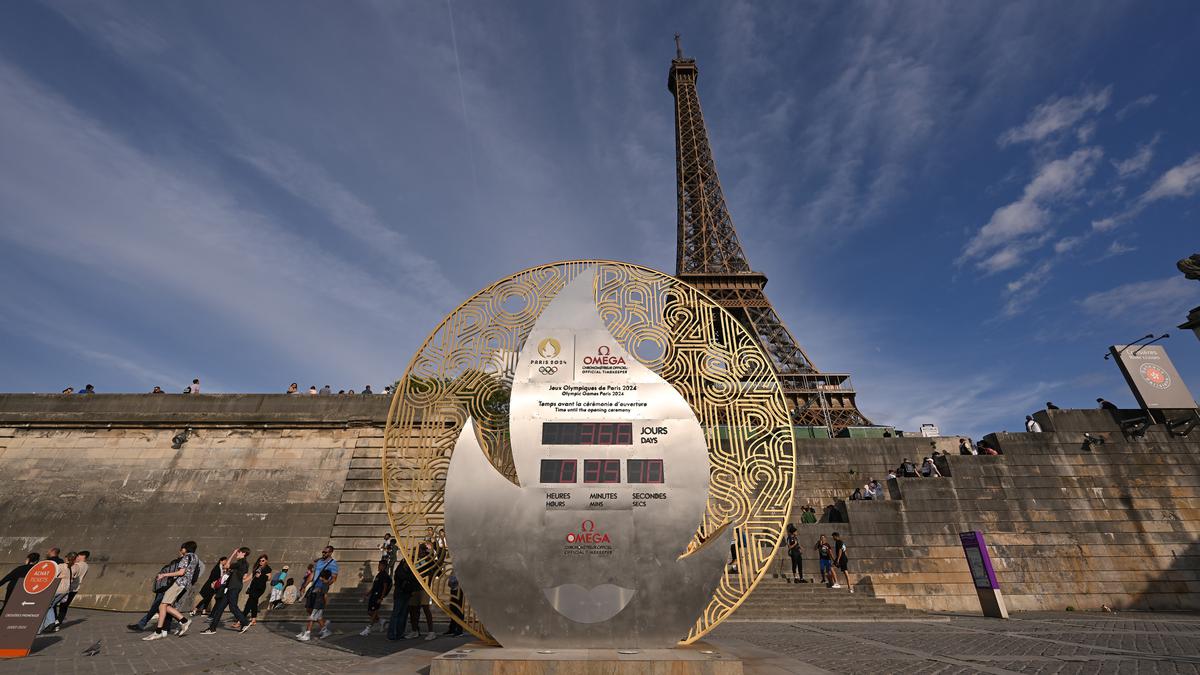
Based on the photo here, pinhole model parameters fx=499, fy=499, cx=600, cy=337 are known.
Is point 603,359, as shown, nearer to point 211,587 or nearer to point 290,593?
point 211,587

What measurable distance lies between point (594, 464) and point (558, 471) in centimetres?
47

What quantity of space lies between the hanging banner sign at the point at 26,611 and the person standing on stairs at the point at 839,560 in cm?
1599

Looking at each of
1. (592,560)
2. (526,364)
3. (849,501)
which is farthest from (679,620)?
(849,501)

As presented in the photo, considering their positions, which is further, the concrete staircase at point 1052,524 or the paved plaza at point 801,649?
the concrete staircase at point 1052,524

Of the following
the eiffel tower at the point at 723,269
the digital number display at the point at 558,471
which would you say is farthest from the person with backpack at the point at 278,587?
the eiffel tower at the point at 723,269

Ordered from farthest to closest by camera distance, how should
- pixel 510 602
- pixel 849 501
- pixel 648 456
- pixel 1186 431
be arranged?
pixel 1186 431, pixel 849 501, pixel 648 456, pixel 510 602

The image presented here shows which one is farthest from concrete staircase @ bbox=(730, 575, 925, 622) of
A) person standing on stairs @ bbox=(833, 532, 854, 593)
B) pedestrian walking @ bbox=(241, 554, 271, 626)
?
pedestrian walking @ bbox=(241, 554, 271, 626)

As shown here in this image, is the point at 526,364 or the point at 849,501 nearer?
the point at 526,364

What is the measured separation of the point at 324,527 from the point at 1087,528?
23602 mm

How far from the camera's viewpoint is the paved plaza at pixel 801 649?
6.35 metres

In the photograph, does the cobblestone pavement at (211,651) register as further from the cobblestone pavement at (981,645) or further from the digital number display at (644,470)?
the cobblestone pavement at (981,645)

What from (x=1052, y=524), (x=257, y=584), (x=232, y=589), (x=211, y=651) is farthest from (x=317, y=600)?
(x=1052, y=524)

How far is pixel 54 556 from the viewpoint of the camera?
8.61 meters

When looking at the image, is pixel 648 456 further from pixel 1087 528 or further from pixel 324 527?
pixel 1087 528
